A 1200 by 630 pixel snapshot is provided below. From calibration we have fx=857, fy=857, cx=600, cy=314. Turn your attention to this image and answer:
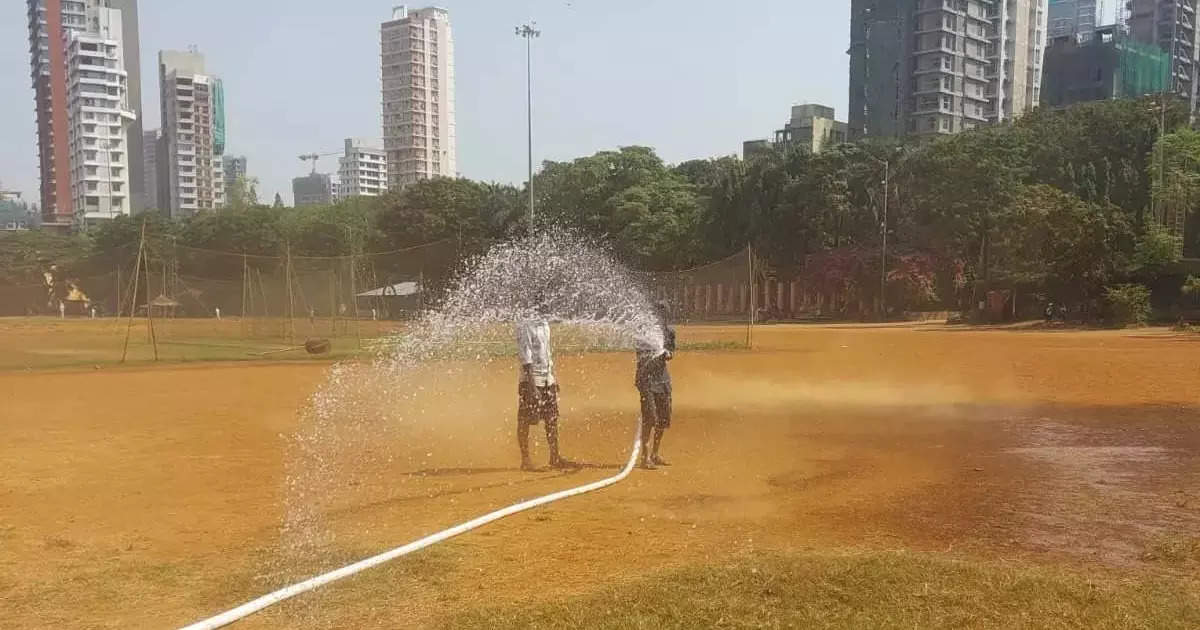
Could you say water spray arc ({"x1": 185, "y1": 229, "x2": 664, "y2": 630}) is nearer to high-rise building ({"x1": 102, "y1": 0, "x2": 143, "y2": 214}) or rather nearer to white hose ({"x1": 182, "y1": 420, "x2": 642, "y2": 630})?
white hose ({"x1": 182, "y1": 420, "x2": 642, "y2": 630})

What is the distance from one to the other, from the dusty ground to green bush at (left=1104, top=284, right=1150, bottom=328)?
18131 millimetres

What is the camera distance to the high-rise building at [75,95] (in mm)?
100250

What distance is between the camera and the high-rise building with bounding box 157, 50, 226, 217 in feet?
384

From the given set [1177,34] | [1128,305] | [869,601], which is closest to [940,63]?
[1177,34]

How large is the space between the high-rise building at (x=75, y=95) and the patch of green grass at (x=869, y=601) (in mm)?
111923

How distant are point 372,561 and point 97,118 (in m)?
113

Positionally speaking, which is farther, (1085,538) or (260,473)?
(260,473)

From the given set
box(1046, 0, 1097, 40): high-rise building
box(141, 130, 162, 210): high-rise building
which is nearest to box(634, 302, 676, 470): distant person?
box(141, 130, 162, 210): high-rise building

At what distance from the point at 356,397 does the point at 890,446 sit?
11.0 meters

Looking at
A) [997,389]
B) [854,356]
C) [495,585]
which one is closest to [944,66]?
[854,356]

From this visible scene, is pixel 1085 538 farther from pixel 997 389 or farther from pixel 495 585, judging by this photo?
pixel 997 389

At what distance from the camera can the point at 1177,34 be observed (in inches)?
3784

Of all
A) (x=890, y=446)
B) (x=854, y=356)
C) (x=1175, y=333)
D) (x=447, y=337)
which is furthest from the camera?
(x=1175, y=333)

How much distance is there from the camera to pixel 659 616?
5059 millimetres
